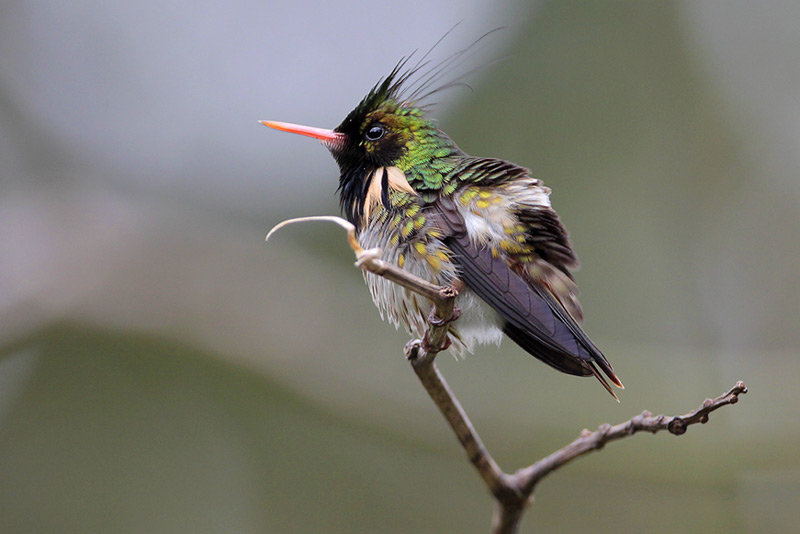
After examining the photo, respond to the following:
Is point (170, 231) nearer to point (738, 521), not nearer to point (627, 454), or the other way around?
point (627, 454)

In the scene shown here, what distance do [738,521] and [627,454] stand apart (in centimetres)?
116

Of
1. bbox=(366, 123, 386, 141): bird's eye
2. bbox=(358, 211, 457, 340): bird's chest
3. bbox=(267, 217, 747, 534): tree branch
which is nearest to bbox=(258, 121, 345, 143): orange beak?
bbox=(366, 123, 386, 141): bird's eye

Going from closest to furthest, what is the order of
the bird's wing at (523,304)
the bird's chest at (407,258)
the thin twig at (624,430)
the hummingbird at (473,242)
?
the thin twig at (624,430), the bird's wing at (523,304), the hummingbird at (473,242), the bird's chest at (407,258)

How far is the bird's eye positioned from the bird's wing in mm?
534

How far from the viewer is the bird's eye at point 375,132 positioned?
275 cm

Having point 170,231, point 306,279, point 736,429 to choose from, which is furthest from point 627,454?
point 170,231

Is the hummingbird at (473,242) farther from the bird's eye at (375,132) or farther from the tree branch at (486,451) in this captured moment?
the tree branch at (486,451)

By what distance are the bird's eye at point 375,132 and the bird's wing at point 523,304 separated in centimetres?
53

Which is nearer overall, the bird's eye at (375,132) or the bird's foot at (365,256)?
the bird's foot at (365,256)

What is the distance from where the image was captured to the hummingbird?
6.88 ft

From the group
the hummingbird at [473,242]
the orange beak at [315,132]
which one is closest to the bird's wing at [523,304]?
the hummingbird at [473,242]

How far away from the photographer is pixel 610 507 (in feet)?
17.2

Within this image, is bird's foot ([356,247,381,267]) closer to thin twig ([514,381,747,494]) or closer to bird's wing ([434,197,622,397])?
thin twig ([514,381,747,494])

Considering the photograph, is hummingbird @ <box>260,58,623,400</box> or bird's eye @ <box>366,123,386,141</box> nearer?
hummingbird @ <box>260,58,623,400</box>
